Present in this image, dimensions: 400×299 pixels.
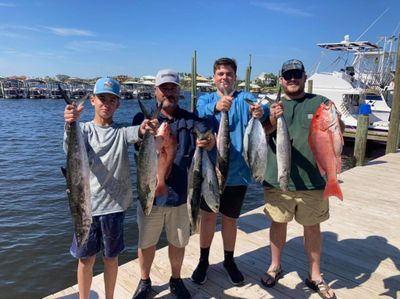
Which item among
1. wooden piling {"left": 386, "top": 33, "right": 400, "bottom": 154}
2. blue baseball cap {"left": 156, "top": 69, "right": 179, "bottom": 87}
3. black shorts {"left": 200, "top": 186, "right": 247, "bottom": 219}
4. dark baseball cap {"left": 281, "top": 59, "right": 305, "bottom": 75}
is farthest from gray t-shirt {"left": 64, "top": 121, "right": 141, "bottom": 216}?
wooden piling {"left": 386, "top": 33, "right": 400, "bottom": 154}

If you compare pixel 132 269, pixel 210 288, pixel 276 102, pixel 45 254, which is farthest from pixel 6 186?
pixel 276 102

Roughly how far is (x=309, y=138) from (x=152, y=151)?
1565 mm

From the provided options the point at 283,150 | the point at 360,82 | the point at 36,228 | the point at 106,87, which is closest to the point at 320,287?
the point at 283,150

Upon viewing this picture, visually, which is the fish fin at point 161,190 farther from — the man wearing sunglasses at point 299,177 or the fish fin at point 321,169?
the fish fin at point 321,169

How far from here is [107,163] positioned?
300 cm

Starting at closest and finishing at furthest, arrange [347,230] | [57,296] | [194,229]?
[194,229], [57,296], [347,230]

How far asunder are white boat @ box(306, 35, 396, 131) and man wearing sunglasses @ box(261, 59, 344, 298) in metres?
16.5

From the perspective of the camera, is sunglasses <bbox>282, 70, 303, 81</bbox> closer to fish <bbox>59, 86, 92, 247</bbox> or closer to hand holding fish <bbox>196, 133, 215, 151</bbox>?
hand holding fish <bbox>196, 133, 215, 151</bbox>

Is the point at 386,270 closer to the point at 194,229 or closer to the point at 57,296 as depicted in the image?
the point at 194,229

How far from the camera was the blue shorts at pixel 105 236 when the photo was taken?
2934 mm

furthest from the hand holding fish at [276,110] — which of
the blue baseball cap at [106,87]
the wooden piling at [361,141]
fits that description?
the wooden piling at [361,141]

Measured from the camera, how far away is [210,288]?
3709 mm

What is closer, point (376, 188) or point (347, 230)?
point (347, 230)

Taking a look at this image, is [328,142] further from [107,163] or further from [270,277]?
[107,163]
